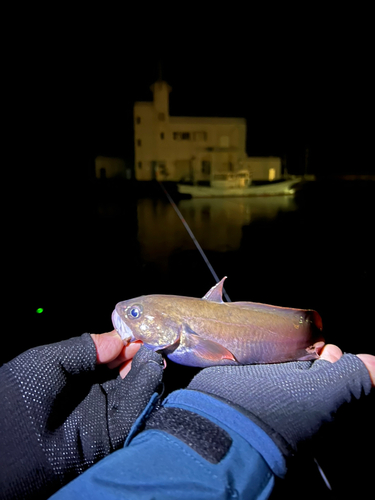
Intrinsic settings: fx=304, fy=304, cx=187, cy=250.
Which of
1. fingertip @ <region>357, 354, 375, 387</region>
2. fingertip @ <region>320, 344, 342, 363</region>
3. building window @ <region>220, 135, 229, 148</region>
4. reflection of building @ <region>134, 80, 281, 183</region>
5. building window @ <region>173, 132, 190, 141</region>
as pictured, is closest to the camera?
fingertip @ <region>357, 354, 375, 387</region>

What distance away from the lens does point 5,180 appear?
25.3 metres

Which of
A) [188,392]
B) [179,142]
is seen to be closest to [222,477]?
[188,392]

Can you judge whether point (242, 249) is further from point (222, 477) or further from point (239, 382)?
point (222, 477)

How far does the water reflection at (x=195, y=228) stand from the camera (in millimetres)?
7662

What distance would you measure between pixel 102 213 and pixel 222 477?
13254 millimetres

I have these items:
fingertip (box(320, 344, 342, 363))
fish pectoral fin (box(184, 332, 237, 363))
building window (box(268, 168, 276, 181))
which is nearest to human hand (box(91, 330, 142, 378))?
fish pectoral fin (box(184, 332, 237, 363))

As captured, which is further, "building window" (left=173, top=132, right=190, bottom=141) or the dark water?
"building window" (left=173, top=132, right=190, bottom=141)

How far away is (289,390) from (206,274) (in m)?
4.10

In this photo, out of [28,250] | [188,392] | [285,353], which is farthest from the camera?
[28,250]

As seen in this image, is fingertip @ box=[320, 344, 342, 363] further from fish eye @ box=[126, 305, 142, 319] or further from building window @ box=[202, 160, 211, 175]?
building window @ box=[202, 160, 211, 175]

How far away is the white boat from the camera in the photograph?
69.0ft

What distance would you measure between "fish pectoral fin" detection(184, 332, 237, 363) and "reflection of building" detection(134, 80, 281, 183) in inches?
1028

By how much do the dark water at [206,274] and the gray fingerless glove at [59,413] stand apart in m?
0.97

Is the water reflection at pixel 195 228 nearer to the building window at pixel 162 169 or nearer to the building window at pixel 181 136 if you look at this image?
the building window at pixel 162 169
